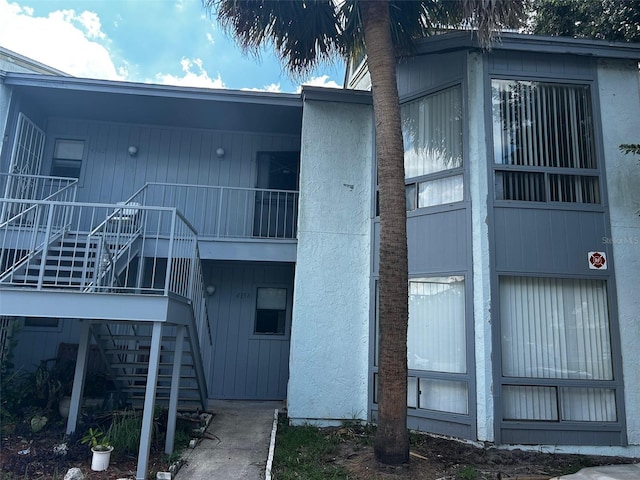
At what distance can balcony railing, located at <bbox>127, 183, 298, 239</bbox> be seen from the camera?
9.89 m

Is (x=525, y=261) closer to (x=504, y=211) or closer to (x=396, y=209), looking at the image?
(x=504, y=211)

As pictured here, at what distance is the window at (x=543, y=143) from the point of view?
699 centimetres

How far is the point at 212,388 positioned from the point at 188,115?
581cm

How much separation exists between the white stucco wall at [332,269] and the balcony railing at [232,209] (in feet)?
5.51

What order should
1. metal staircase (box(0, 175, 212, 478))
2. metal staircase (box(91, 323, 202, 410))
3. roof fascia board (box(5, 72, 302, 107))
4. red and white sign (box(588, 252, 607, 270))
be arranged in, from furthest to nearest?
1. roof fascia board (box(5, 72, 302, 107))
2. red and white sign (box(588, 252, 607, 270))
3. metal staircase (box(91, 323, 202, 410))
4. metal staircase (box(0, 175, 212, 478))

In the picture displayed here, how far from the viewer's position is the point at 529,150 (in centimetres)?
709

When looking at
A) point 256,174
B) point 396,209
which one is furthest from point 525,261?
point 256,174

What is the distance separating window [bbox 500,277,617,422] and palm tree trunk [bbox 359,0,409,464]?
6.70 feet

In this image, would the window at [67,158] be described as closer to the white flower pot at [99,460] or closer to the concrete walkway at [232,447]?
the concrete walkway at [232,447]

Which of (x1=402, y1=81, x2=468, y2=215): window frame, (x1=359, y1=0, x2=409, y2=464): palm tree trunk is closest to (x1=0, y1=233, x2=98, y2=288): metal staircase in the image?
(x1=359, y1=0, x2=409, y2=464): palm tree trunk

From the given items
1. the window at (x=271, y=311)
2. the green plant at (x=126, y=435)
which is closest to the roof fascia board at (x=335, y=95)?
the window at (x=271, y=311)

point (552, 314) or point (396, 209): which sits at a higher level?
point (396, 209)

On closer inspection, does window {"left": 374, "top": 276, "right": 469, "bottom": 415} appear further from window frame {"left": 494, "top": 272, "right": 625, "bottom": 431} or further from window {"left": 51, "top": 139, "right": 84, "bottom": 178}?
window {"left": 51, "top": 139, "right": 84, "bottom": 178}

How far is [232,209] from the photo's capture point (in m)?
10.0
